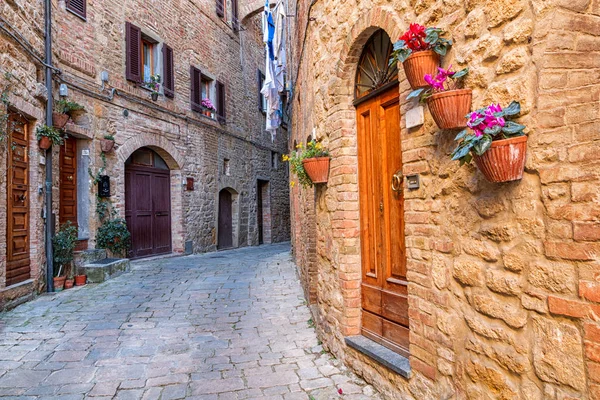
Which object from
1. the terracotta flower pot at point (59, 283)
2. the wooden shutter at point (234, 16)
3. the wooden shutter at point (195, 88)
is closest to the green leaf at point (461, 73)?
the terracotta flower pot at point (59, 283)

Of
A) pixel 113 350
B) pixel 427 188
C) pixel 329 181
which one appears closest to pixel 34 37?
pixel 113 350

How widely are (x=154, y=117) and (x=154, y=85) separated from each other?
76 centimetres

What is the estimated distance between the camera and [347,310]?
3.39 m

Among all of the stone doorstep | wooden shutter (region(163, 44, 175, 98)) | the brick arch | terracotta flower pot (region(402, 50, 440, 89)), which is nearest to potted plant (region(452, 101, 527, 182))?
terracotta flower pot (region(402, 50, 440, 89))

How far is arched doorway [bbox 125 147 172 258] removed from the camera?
9.70m

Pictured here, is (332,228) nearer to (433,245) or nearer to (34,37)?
(433,245)

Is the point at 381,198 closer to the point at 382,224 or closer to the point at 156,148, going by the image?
the point at 382,224

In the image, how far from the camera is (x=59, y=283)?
6.76 m

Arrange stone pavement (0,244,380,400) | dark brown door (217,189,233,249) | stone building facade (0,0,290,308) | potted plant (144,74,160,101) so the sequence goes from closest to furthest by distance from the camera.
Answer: stone pavement (0,244,380,400) < stone building facade (0,0,290,308) < potted plant (144,74,160,101) < dark brown door (217,189,233,249)

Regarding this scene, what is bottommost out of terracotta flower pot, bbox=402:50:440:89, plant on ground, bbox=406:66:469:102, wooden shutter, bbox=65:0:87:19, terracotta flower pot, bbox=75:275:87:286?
terracotta flower pot, bbox=75:275:87:286

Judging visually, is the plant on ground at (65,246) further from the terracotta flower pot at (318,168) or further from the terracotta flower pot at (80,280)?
the terracotta flower pot at (318,168)

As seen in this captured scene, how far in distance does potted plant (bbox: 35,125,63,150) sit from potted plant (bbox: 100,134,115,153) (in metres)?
1.81

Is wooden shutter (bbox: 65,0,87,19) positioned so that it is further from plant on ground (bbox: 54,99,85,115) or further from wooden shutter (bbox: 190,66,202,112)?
wooden shutter (bbox: 190,66,202,112)

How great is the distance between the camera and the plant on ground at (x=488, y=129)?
5.56 ft
